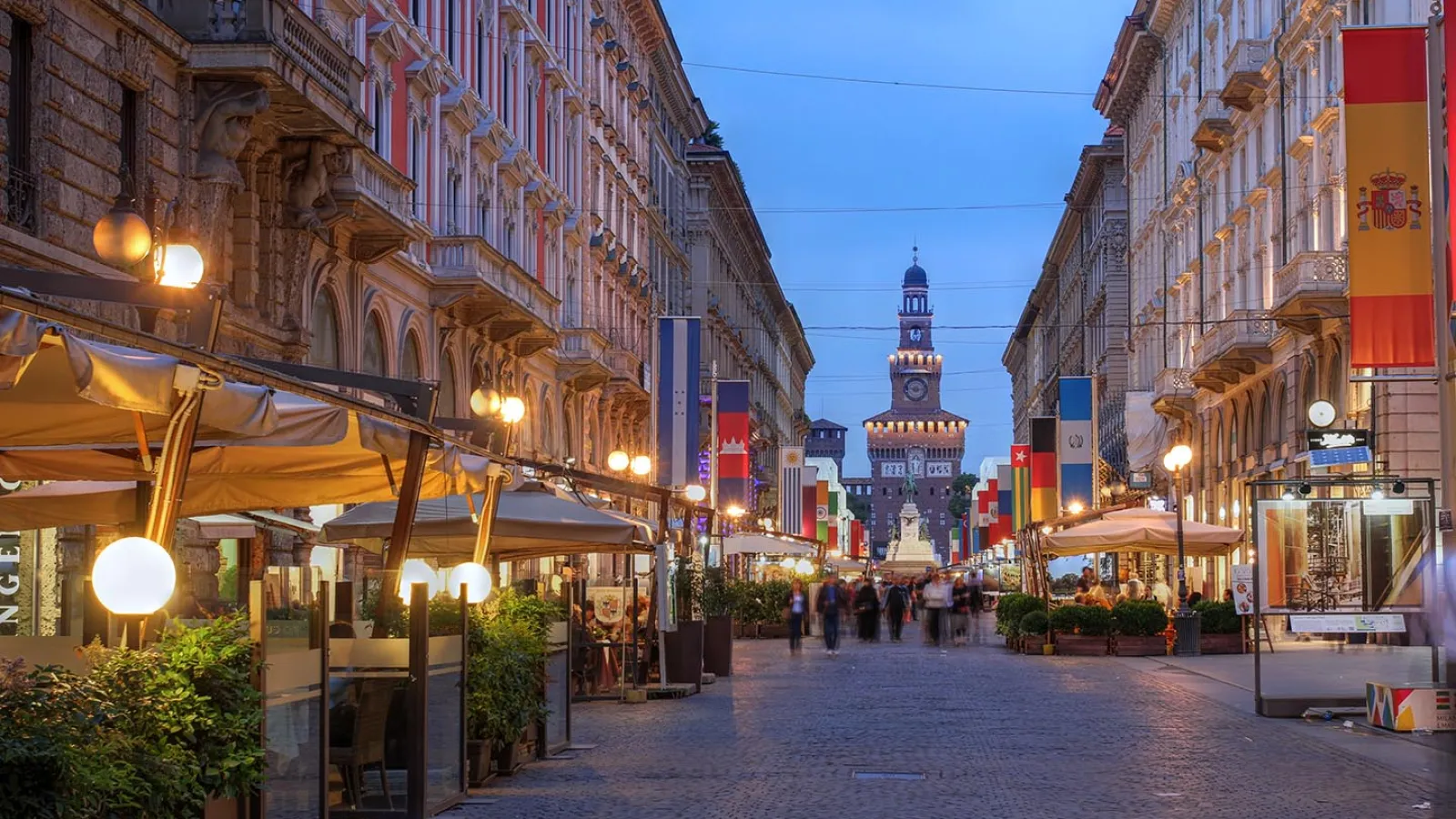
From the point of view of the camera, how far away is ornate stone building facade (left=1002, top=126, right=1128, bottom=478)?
87688 millimetres

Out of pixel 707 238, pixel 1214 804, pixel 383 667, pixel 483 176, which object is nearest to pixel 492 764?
pixel 383 667

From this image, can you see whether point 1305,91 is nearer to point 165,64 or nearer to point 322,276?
point 322,276

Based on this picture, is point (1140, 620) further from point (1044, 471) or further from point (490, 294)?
point (1044, 471)

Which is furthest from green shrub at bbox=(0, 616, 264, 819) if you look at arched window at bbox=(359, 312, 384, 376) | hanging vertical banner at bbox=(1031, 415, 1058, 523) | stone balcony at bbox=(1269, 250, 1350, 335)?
hanging vertical banner at bbox=(1031, 415, 1058, 523)

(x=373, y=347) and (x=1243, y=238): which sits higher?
(x=1243, y=238)

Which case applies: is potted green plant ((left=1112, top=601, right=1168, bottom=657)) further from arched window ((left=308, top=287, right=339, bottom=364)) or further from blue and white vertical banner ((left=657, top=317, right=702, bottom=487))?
arched window ((left=308, top=287, right=339, bottom=364))

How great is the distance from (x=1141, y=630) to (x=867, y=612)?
1350 cm

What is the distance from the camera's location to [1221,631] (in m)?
40.8

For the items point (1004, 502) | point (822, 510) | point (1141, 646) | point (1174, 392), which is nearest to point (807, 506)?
Result: point (1004, 502)

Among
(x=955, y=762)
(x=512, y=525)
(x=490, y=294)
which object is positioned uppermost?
(x=490, y=294)

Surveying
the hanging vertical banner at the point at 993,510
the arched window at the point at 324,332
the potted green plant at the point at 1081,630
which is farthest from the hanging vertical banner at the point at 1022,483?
the arched window at the point at 324,332

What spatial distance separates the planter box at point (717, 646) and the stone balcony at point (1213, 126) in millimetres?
29557

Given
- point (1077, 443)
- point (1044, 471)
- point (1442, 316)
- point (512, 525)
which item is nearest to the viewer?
point (1442, 316)

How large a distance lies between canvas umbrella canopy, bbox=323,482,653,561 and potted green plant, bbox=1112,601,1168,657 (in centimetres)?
1794
